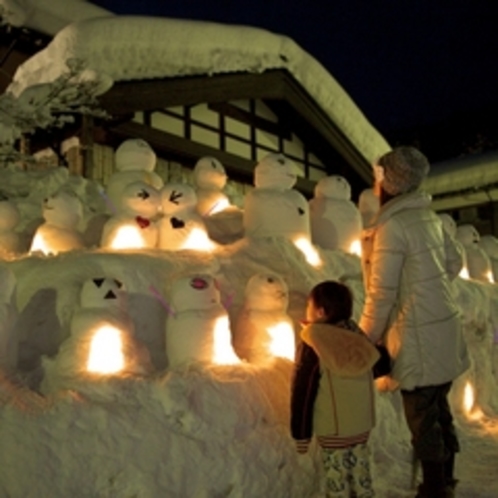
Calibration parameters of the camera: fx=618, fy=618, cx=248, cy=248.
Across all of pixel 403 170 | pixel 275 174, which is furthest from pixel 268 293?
pixel 275 174

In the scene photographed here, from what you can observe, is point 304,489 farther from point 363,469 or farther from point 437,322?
point 437,322

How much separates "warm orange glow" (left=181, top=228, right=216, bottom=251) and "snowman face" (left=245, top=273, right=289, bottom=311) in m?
0.86

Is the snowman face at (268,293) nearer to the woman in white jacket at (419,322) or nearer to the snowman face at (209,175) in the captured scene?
the woman in white jacket at (419,322)

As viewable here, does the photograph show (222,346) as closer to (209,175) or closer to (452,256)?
(452,256)

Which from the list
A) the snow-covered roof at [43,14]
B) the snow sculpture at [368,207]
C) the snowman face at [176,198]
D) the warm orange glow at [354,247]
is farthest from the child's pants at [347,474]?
the snow-covered roof at [43,14]

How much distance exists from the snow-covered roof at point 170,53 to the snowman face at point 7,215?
277 cm

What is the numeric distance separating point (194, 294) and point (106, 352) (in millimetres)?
749

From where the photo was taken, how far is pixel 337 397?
3320 mm

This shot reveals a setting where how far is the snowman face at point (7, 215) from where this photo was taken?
5.94m

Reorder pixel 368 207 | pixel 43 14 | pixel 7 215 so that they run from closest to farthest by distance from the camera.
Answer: pixel 7 215
pixel 368 207
pixel 43 14

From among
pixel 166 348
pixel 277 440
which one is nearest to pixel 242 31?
pixel 166 348

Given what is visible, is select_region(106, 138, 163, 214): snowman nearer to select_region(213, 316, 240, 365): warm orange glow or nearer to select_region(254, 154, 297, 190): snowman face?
select_region(254, 154, 297, 190): snowman face

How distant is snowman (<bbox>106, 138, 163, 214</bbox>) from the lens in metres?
6.83

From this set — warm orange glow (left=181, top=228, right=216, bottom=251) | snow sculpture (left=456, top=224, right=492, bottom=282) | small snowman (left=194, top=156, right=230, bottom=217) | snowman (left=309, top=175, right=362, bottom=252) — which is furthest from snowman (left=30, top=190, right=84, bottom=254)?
snow sculpture (left=456, top=224, right=492, bottom=282)
